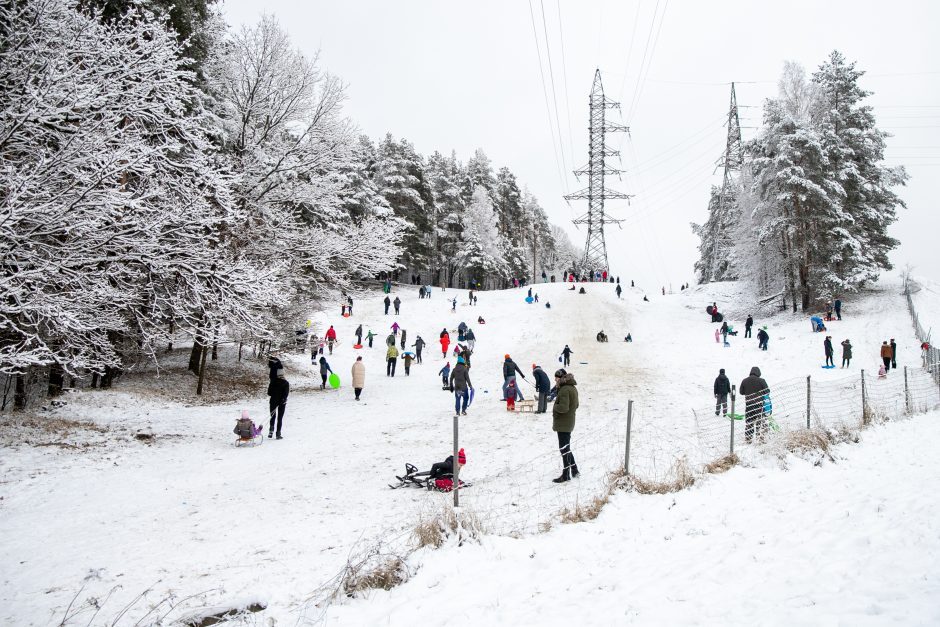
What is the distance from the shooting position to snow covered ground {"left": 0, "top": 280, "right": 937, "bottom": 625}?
15.0 feet

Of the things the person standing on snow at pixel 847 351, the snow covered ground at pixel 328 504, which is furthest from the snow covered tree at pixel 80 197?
the person standing on snow at pixel 847 351

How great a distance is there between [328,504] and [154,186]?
24.7ft

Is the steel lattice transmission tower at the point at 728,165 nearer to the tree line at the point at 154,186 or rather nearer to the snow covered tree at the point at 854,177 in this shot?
the snow covered tree at the point at 854,177

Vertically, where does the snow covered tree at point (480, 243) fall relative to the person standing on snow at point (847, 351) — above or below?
above

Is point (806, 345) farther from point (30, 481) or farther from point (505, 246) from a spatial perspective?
point (505, 246)

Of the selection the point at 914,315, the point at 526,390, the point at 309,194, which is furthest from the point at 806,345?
the point at 309,194

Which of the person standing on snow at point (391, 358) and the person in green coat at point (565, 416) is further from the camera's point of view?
the person standing on snow at point (391, 358)

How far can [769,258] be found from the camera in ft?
116

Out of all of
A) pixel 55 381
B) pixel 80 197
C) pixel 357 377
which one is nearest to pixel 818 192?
pixel 357 377

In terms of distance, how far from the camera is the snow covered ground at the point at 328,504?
15.0ft

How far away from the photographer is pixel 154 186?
34.3 ft

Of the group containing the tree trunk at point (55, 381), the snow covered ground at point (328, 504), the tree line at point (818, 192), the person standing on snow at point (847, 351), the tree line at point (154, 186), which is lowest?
the snow covered ground at point (328, 504)

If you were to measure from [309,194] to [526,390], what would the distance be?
1070cm

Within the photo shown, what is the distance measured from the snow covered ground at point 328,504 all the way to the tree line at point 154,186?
2.06 metres
